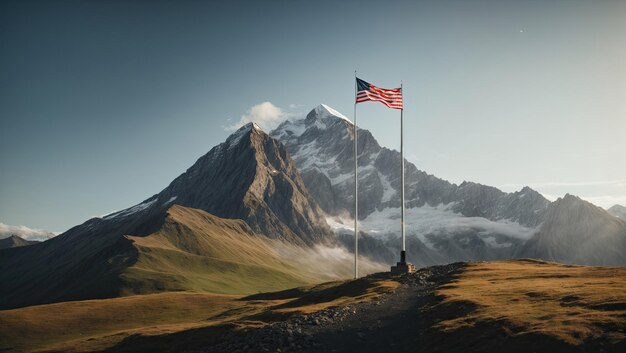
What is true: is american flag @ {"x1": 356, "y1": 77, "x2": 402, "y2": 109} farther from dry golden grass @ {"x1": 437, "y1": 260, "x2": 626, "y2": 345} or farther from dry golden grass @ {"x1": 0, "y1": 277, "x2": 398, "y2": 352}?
dry golden grass @ {"x1": 437, "y1": 260, "x2": 626, "y2": 345}

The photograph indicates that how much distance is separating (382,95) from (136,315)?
7933 centimetres

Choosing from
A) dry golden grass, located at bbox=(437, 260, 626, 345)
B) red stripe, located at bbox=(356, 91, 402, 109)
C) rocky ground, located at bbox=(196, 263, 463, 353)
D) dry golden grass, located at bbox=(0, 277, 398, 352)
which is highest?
red stripe, located at bbox=(356, 91, 402, 109)

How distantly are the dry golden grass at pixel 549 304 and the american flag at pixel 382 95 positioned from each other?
31506mm

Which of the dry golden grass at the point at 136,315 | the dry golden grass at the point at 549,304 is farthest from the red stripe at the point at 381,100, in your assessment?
the dry golden grass at the point at 549,304

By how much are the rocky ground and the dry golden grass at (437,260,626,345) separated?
14.6 ft

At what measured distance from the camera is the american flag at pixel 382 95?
8644cm

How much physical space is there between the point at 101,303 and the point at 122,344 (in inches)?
2536

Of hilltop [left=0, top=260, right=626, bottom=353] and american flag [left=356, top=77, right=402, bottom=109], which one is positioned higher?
american flag [left=356, top=77, right=402, bottom=109]

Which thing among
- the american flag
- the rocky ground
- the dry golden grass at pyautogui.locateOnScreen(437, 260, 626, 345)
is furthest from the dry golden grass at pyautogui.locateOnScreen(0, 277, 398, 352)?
the american flag

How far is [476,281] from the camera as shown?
3132 inches

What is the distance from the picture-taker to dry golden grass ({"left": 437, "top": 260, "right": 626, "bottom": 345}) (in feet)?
133

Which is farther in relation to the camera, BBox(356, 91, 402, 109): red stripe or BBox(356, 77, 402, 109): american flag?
BBox(356, 77, 402, 109): american flag

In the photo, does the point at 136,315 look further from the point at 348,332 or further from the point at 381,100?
the point at 348,332

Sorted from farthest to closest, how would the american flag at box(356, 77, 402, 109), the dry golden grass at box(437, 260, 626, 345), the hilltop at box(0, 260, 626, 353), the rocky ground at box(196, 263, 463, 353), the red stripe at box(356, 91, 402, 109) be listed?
the american flag at box(356, 77, 402, 109) < the red stripe at box(356, 91, 402, 109) < the rocky ground at box(196, 263, 463, 353) < the hilltop at box(0, 260, 626, 353) < the dry golden grass at box(437, 260, 626, 345)
